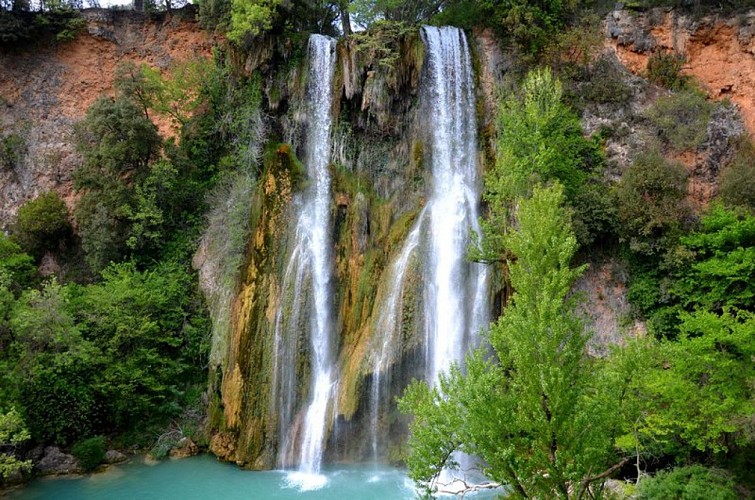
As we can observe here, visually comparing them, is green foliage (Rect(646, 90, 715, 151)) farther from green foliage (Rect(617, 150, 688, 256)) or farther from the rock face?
the rock face

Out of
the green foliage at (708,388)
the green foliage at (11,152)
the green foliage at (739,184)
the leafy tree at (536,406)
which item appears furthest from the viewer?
the green foliage at (11,152)

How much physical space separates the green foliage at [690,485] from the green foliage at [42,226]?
→ 24787 millimetres

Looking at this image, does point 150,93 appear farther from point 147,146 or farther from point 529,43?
point 529,43

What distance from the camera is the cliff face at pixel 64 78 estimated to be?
2631 cm

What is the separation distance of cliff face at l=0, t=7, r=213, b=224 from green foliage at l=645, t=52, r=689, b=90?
21.2 metres

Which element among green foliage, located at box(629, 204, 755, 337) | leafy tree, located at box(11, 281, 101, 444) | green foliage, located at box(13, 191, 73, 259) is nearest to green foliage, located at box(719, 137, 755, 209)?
green foliage, located at box(629, 204, 755, 337)

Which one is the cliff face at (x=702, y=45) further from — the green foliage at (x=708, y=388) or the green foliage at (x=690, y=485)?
the green foliage at (x=690, y=485)

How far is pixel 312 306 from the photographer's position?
2062 cm

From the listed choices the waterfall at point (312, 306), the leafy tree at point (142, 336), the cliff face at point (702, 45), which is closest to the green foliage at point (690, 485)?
the waterfall at point (312, 306)

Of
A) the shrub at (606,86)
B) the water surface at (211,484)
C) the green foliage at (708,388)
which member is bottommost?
the water surface at (211,484)

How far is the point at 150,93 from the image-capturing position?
25.2 meters

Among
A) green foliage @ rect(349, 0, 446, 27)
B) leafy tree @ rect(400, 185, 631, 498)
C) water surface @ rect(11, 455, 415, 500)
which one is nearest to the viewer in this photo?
leafy tree @ rect(400, 185, 631, 498)

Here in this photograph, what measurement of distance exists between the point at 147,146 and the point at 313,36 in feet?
29.0

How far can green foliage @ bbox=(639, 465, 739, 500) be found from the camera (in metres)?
12.0
